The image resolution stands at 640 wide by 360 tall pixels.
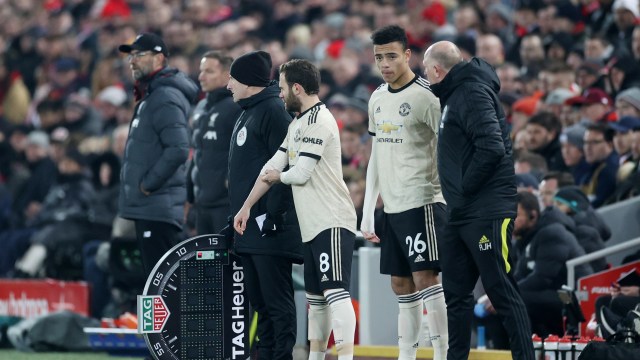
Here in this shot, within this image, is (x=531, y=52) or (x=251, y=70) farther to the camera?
(x=531, y=52)

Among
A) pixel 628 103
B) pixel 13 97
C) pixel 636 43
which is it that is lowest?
pixel 628 103

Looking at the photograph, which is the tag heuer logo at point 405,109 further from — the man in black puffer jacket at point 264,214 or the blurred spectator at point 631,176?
the blurred spectator at point 631,176

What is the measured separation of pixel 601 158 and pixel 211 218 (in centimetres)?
395

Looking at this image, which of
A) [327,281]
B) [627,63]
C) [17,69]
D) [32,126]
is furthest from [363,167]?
[17,69]

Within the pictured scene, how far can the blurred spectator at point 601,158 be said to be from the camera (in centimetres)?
1270

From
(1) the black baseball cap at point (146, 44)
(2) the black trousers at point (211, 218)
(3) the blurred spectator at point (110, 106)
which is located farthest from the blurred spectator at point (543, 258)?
(3) the blurred spectator at point (110, 106)

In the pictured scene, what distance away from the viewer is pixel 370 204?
364 inches

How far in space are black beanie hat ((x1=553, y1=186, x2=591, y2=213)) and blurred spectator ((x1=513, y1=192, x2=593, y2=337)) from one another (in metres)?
0.26

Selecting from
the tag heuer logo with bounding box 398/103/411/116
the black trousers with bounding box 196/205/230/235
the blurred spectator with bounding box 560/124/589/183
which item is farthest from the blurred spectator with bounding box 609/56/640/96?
the tag heuer logo with bounding box 398/103/411/116

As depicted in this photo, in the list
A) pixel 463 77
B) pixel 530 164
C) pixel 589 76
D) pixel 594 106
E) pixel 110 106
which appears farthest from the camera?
pixel 110 106

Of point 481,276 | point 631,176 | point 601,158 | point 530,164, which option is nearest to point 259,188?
point 481,276

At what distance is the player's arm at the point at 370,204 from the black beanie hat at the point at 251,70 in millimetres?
954

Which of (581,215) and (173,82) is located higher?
(173,82)

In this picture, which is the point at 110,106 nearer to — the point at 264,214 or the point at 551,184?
the point at 551,184
